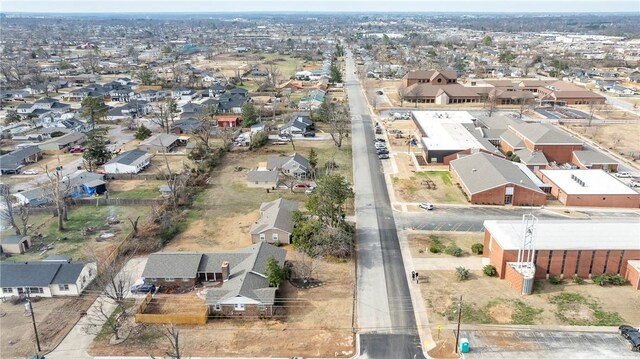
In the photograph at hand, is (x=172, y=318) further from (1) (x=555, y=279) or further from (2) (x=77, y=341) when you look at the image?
(1) (x=555, y=279)

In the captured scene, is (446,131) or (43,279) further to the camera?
(446,131)

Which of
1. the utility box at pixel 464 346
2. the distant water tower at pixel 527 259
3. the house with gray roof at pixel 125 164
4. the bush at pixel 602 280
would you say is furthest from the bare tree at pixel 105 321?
the bush at pixel 602 280

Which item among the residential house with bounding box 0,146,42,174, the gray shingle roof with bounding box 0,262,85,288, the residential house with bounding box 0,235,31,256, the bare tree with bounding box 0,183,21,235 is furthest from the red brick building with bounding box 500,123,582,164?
the residential house with bounding box 0,146,42,174

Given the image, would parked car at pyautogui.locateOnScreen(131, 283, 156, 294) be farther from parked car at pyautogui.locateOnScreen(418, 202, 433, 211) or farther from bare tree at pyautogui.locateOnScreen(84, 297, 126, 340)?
parked car at pyautogui.locateOnScreen(418, 202, 433, 211)

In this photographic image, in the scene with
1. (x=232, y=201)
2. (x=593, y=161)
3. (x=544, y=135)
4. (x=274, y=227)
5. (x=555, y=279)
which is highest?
(x=544, y=135)

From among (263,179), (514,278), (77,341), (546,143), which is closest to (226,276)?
(77,341)
